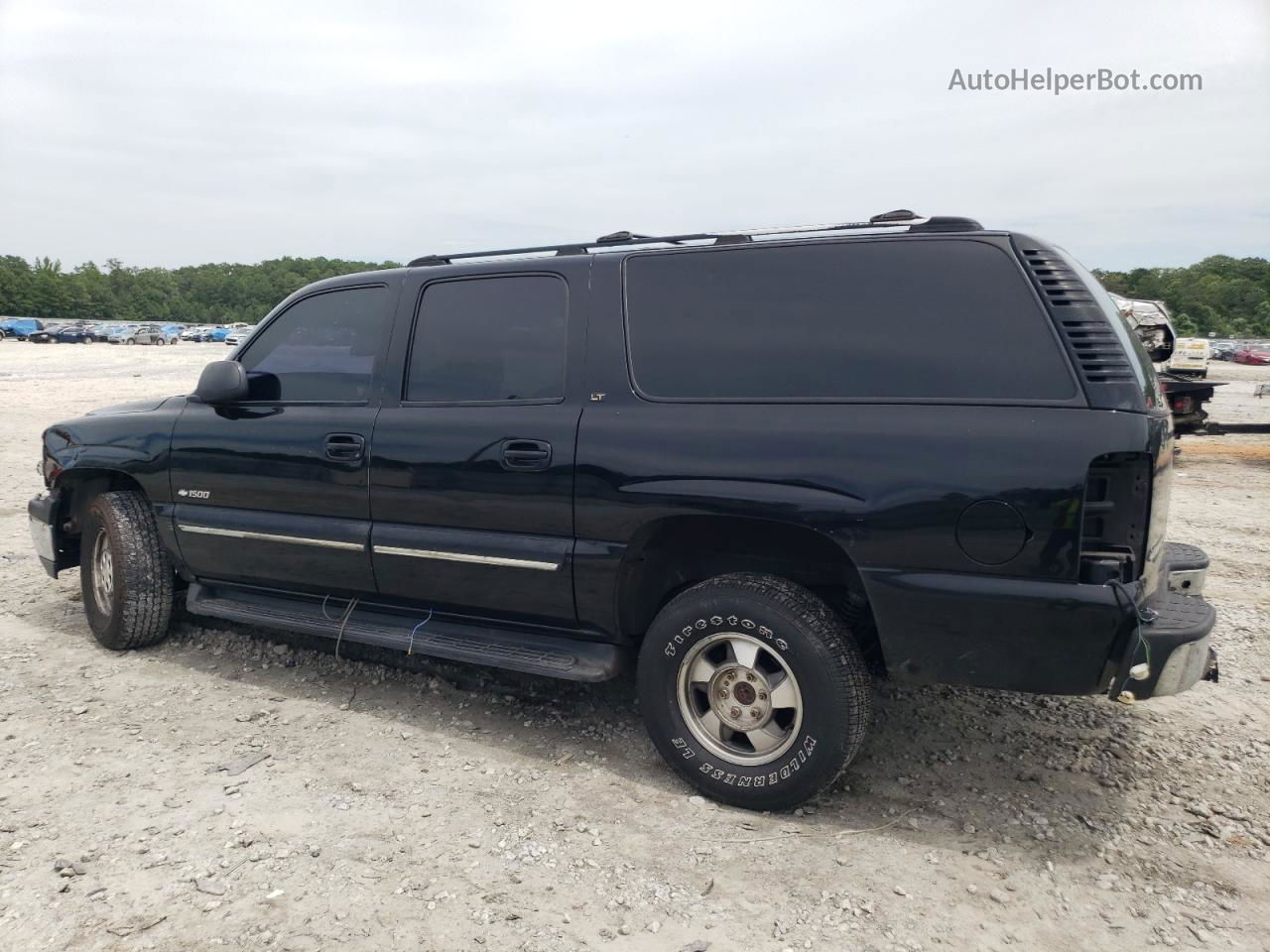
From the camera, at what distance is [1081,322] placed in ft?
9.27

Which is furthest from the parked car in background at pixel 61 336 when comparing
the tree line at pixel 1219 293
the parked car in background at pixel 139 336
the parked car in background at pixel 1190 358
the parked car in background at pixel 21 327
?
the tree line at pixel 1219 293

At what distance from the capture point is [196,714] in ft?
13.2

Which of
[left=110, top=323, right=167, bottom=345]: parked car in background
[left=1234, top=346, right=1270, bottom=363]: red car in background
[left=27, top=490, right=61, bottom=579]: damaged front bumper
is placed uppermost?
[left=110, top=323, right=167, bottom=345]: parked car in background

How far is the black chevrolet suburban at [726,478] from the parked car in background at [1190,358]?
26.8 meters

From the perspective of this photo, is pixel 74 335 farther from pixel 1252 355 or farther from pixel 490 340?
pixel 1252 355

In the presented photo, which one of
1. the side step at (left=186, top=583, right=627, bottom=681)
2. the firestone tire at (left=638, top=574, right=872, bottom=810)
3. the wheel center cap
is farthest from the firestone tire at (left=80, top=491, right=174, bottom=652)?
the wheel center cap

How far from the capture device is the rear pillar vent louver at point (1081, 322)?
2773 mm

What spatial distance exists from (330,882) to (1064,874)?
220 cm

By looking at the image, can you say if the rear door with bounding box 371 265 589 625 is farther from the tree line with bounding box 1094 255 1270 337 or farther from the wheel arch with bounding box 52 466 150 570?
the tree line with bounding box 1094 255 1270 337

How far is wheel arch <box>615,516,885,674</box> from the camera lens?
328cm

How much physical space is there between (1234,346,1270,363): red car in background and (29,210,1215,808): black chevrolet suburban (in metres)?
56.0

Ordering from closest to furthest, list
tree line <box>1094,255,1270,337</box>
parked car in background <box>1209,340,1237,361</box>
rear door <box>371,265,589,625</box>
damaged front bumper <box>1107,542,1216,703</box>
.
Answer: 1. damaged front bumper <box>1107,542,1216,703</box>
2. rear door <box>371,265,589,625</box>
3. parked car in background <box>1209,340,1237,361</box>
4. tree line <box>1094,255,1270,337</box>

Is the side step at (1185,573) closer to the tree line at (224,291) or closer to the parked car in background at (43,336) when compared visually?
the parked car in background at (43,336)

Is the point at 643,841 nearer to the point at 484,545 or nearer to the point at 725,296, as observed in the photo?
the point at 484,545
